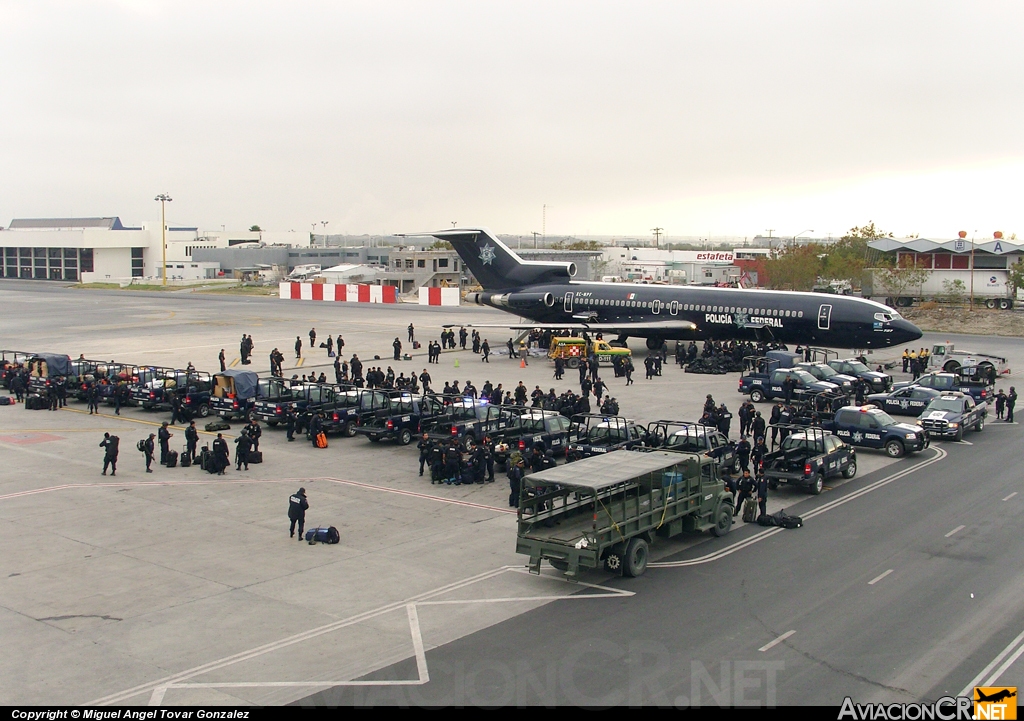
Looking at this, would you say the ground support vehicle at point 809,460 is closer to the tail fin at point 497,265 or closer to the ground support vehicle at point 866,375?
the ground support vehicle at point 866,375

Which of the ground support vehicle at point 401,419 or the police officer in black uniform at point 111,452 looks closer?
the police officer in black uniform at point 111,452

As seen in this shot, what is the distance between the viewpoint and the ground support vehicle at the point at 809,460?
Answer: 80.7ft

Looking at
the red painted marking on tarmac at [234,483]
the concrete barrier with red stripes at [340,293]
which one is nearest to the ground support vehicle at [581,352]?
the red painted marking on tarmac at [234,483]

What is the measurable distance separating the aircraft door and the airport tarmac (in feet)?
50.9

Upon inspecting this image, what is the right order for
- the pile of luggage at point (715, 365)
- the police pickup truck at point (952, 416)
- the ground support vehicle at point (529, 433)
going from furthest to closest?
the pile of luggage at point (715, 365), the police pickup truck at point (952, 416), the ground support vehicle at point (529, 433)

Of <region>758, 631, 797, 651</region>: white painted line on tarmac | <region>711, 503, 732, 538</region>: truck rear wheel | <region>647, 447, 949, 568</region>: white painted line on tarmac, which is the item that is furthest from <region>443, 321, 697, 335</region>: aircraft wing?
<region>758, 631, 797, 651</region>: white painted line on tarmac

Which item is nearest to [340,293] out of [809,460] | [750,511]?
[809,460]

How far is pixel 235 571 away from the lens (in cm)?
1856

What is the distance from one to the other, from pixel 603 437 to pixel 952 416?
1427 cm

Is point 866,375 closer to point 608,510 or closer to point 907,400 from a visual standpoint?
point 907,400

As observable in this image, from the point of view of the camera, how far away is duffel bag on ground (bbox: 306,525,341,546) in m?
20.5

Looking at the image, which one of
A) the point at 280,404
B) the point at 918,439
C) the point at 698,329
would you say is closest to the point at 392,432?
the point at 280,404

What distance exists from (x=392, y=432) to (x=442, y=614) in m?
15.3

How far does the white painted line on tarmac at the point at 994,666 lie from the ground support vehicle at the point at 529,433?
14844 millimetres
